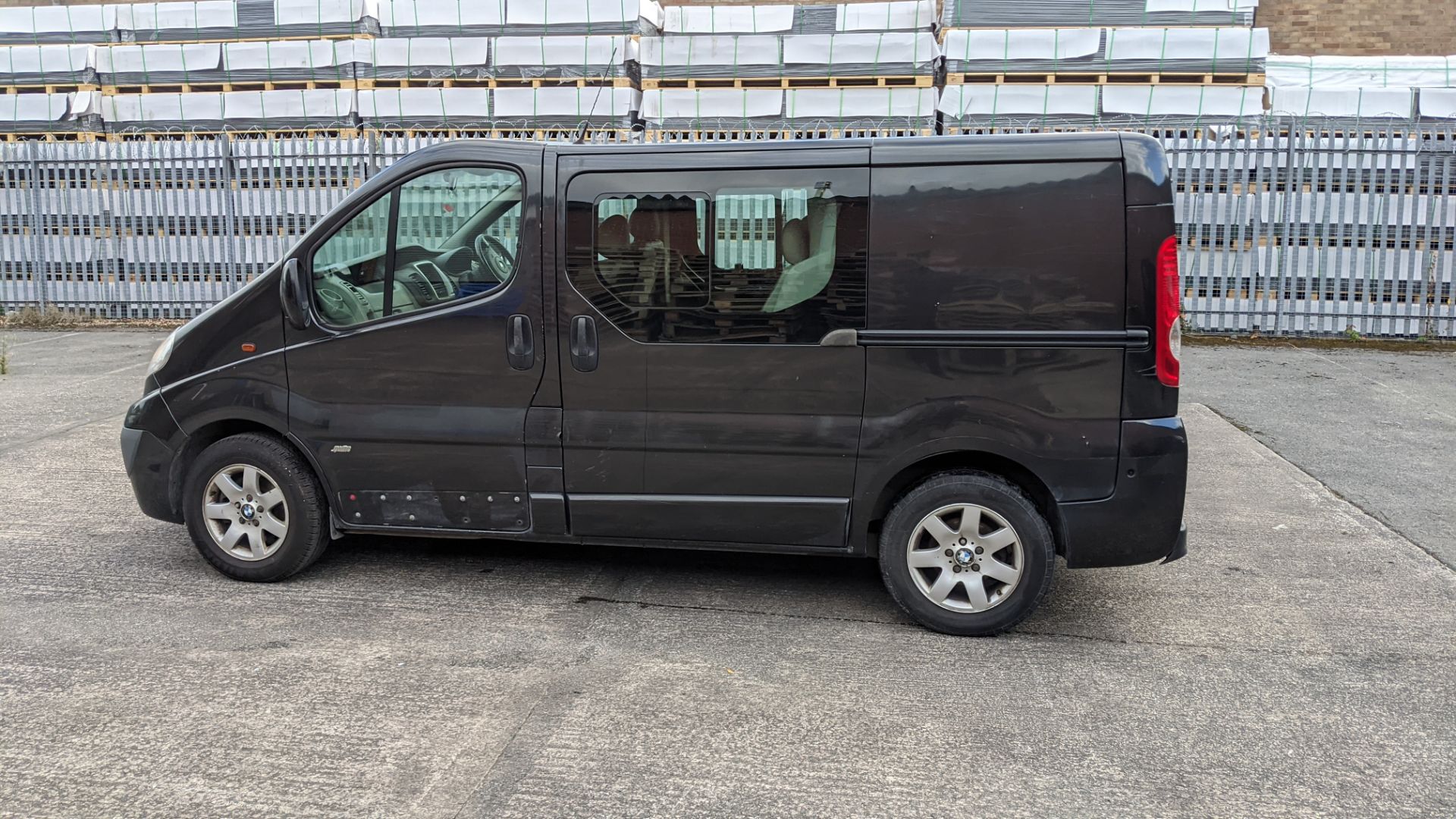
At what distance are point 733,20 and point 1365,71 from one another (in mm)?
7958

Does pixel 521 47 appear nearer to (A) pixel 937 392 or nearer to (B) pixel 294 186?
(B) pixel 294 186

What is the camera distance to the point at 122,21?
1501 cm

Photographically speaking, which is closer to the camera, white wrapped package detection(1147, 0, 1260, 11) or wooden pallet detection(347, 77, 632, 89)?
white wrapped package detection(1147, 0, 1260, 11)

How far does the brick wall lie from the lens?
60.7 ft

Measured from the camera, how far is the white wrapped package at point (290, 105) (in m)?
14.4

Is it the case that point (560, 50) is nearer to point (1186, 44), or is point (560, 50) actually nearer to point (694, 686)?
point (1186, 44)

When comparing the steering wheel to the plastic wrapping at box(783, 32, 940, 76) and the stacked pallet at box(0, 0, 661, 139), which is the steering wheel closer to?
the stacked pallet at box(0, 0, 661, 139)

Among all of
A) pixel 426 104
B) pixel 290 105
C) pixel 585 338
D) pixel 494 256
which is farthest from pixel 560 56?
pixel 585 338

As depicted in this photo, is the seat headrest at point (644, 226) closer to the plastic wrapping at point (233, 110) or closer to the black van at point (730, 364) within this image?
the black van at point (730, 364)

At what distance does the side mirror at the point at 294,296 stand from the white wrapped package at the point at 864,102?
31.4ft

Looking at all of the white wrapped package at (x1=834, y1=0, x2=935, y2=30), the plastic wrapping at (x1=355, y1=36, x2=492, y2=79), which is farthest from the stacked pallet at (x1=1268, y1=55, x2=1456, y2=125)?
the plastic wrapping at (x1=355, y1=36, x2=492, y2=79)

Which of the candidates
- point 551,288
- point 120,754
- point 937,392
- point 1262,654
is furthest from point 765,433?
point 120,754

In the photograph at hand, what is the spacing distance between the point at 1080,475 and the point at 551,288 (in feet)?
7.26

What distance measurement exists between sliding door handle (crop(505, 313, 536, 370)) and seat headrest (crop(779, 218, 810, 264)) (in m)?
1.09
